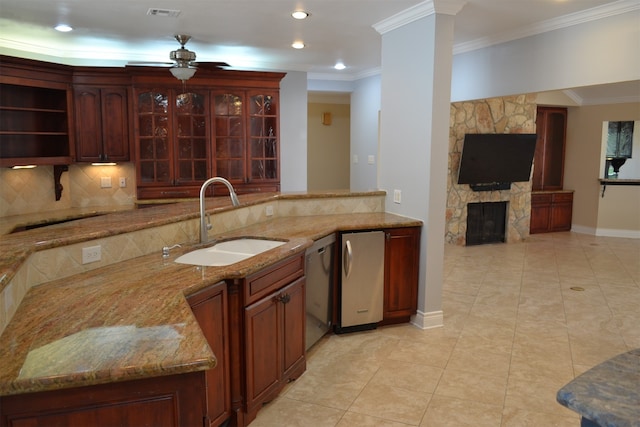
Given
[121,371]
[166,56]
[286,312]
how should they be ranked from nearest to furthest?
[121,371] → [286,312] → [166,56]

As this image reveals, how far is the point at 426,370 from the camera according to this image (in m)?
3.17

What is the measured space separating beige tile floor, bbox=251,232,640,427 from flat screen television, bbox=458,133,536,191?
6.27 feet

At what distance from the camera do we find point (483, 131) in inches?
279

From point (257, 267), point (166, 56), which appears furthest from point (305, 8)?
point (166, 56)

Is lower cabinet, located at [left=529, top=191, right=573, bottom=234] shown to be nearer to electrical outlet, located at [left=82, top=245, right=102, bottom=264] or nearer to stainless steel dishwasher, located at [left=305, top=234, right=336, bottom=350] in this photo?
stainless steel dishwasher, located at [left=305, top=234, right=336, bottom=350]

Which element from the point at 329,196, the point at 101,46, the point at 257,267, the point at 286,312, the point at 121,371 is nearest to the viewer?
the point at 121,371

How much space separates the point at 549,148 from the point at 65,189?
778 cm

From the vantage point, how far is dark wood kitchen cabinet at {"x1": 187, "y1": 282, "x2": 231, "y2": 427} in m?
2.20

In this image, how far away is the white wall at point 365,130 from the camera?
22.8 ft

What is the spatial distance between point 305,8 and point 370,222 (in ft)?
5.77

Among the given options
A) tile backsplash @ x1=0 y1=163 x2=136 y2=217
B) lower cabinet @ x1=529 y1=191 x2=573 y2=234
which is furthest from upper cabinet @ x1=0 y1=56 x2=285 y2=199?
lower cabinet @ x1=529 y1=191 x2=573 y2=234

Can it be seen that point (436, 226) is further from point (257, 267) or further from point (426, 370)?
point (257, 267)

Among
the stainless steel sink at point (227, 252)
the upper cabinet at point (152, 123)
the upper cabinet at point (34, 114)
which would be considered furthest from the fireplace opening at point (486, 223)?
the upper cabinet at point (34, 114)

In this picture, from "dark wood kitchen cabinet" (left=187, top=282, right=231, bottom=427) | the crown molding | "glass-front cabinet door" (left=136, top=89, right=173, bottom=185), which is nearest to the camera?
"dark wood kitchen cabinet" (left=187, top=282, right=231, bottom=427)
